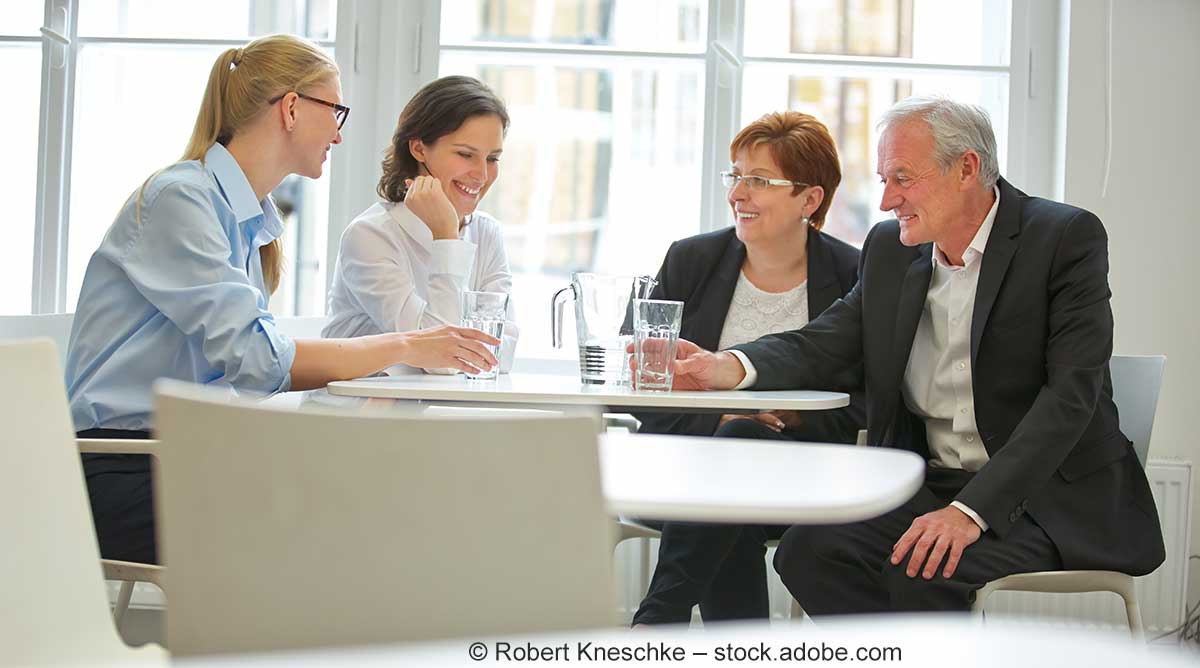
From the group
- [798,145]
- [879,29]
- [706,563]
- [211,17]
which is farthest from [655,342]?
[211,17]

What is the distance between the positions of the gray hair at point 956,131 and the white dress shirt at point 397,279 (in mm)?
886

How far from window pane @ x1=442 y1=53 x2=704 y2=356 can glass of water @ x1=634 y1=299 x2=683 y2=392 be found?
1530mm

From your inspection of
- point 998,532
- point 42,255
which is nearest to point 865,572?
point 998,532

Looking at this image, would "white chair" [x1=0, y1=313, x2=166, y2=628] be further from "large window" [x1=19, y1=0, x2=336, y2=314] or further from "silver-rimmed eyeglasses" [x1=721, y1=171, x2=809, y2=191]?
"silver-rimmed eyeglasses" [x1=721, y1=171, x2=809, y2=191]

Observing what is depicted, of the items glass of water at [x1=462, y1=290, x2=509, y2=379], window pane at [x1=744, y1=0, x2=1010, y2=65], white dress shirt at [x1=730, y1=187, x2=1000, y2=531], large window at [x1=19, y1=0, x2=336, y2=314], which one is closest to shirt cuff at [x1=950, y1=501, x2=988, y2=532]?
white dress shirt at [x1=730, y1=187, x2=1000, y2=531]

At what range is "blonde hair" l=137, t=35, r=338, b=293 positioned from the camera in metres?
2.23

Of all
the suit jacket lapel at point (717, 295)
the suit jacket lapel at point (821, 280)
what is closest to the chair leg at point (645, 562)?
the suit jacket lapel at point (717, 295)

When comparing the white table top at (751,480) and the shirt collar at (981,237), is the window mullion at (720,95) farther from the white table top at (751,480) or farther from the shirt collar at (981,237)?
the white table top at (751,480)

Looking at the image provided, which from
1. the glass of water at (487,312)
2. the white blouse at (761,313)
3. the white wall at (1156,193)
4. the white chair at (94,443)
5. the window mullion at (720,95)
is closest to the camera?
the white chair at (94,443)

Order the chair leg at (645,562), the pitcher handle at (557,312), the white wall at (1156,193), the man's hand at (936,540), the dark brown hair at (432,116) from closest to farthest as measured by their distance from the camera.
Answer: the man's hand at (936,540), the pitcher handle at (557,312), the dark brown hair at (432,116), the chair leg at (645,562), the white wall at (1156,193)

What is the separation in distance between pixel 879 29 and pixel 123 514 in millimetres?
2513

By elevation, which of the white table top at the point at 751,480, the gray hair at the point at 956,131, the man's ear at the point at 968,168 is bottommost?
the white table top at the point at 751,480

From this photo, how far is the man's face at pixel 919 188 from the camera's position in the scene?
227 cm

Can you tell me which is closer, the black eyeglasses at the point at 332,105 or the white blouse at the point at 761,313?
the black eyeglasses at the point at 332,105
